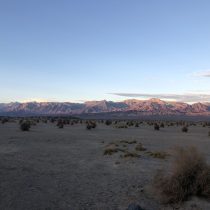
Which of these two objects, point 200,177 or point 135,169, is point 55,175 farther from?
point 200,177

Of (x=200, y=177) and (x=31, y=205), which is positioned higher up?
(x=200, y=177)

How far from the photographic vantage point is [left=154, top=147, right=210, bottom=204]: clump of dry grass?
452 inches

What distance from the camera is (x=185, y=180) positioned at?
38.7ft

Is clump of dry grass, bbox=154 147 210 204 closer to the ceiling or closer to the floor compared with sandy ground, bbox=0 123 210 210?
closer to the ceiling

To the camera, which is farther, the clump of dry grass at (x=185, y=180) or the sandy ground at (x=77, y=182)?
the sandy ground at (x=77, y=182)

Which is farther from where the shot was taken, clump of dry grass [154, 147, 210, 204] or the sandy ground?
the sandy ground

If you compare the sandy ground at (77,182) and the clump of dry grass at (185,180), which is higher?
the clump of dry grass at (185,180)

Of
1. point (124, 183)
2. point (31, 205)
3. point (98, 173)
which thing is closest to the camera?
point (31, 205)

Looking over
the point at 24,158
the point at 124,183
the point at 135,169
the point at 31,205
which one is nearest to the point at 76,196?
the point at 31,205

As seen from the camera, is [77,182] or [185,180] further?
[77,182]

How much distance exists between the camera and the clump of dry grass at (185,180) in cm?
1148

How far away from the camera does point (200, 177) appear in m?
11.8

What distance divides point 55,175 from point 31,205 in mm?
4938

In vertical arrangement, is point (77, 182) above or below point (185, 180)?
below
